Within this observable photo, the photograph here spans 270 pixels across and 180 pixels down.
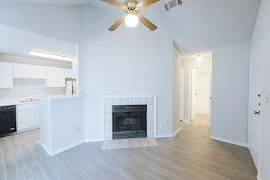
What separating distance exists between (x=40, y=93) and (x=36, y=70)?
902mm

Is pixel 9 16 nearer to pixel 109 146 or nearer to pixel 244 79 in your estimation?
pixel 109 146

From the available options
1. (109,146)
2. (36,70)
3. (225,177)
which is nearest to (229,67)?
(225,177)

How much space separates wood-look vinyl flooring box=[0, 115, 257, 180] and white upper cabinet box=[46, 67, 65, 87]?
227 cm

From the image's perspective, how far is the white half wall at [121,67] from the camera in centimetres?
326

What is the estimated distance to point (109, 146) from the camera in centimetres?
300

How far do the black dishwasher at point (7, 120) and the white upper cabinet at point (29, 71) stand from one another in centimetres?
108

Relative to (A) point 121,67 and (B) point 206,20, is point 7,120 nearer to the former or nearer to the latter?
(A) point 121,67

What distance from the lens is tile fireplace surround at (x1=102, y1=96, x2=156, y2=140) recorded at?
11.0 feet

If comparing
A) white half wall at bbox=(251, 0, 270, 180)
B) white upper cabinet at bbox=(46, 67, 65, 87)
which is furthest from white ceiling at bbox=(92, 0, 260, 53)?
white upper cabinet at bbox=(46, 67, 65, 87)

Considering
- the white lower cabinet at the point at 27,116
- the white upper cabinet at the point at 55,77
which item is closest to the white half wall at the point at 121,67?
the white lower cabinet at the point at 27,116

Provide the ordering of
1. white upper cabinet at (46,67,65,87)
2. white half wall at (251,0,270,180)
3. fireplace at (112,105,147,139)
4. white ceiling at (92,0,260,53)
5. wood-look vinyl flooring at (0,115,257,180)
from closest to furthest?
white half wall at (251,0,270,180)
wood-look vinyl flooring at (0,115,257,180)
white ceiling at (92,0,260,53)
fireplace at (112,105,147,139)
white upper cabinet at (46,67,65,87)

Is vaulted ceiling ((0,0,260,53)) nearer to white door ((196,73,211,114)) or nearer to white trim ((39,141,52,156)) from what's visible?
white trim ((39,141,52,156))

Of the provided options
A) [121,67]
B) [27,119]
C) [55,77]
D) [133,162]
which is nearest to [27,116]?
[27,119]

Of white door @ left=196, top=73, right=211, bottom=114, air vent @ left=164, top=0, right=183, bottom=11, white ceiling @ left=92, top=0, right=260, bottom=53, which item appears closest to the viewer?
white ceiling @ left=92, top=0, right=260, bottom=53
